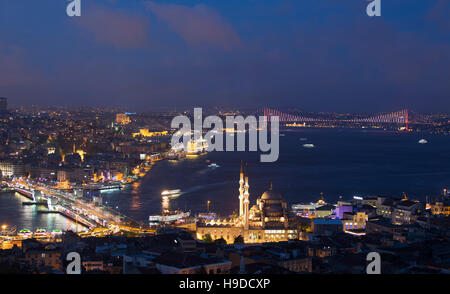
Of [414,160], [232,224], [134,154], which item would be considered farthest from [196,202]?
[414,160]

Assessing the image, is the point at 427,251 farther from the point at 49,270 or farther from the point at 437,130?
the point at 437,130

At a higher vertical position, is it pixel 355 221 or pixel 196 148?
pixel 196 148

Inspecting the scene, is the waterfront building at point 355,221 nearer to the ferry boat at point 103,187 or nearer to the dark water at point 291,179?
the dark water at point 291,179

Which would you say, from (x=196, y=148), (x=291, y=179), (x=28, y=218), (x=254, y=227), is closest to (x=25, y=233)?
(x=28, y=218)

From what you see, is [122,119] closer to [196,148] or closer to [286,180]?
[196,148]

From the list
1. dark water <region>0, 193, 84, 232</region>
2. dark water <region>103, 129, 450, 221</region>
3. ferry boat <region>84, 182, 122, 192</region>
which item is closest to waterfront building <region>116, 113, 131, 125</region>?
dark water <region>103, 129, 450, 221</region>

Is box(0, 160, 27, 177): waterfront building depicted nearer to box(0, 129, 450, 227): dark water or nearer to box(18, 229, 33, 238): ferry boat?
box(0, 129, 450, 227): dark water
